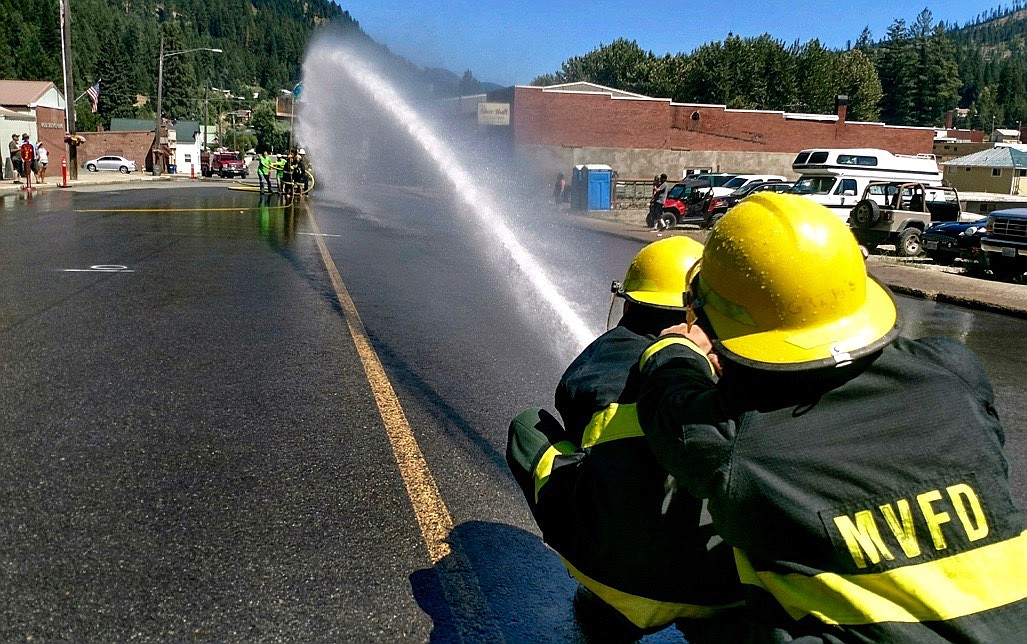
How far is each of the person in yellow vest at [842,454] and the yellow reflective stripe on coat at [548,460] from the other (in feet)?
2.85

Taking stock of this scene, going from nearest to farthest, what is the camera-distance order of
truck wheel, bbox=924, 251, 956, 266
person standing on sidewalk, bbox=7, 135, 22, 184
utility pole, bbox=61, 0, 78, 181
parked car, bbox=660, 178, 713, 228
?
1. truck wheel, bbox=924, 251, 956, 266
2. parked car, bbox=660, 178, 713, 228
3. person standing on sidewalk, bbox=7, 135, 22, 184
4. utility pole, bbox=61, 0, 78, 181

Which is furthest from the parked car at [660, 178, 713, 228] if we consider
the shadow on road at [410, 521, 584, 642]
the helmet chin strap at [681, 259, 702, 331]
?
the helmet chin strap at [681, 259, 702, 331]

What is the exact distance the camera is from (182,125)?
95312 millimetres

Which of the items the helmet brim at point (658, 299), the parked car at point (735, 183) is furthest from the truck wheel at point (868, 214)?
the helmet brim at point (658, 299)

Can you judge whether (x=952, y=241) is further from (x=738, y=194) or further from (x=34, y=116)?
(x=34, y=116)

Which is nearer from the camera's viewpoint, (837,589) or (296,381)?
(837,589)

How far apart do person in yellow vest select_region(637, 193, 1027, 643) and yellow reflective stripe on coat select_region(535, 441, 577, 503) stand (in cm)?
87

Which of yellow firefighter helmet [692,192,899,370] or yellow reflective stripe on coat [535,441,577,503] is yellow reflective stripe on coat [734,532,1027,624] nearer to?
yellow firefighter helmet [692,192,899,370]

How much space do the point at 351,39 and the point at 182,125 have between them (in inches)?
3118

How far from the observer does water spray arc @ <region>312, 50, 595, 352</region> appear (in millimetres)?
8945

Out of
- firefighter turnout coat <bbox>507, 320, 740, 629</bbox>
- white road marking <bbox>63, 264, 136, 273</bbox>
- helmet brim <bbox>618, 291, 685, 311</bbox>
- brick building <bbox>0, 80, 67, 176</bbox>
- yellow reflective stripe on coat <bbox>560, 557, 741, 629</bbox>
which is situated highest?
brick building <bbox>0, 80, 67, 176</bbox>

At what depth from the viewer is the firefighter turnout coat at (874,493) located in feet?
5.14

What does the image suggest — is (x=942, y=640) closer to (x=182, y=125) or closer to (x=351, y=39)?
(x=351, y=39)

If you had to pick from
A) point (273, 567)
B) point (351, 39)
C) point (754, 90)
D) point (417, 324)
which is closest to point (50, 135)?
point (351, 39)
